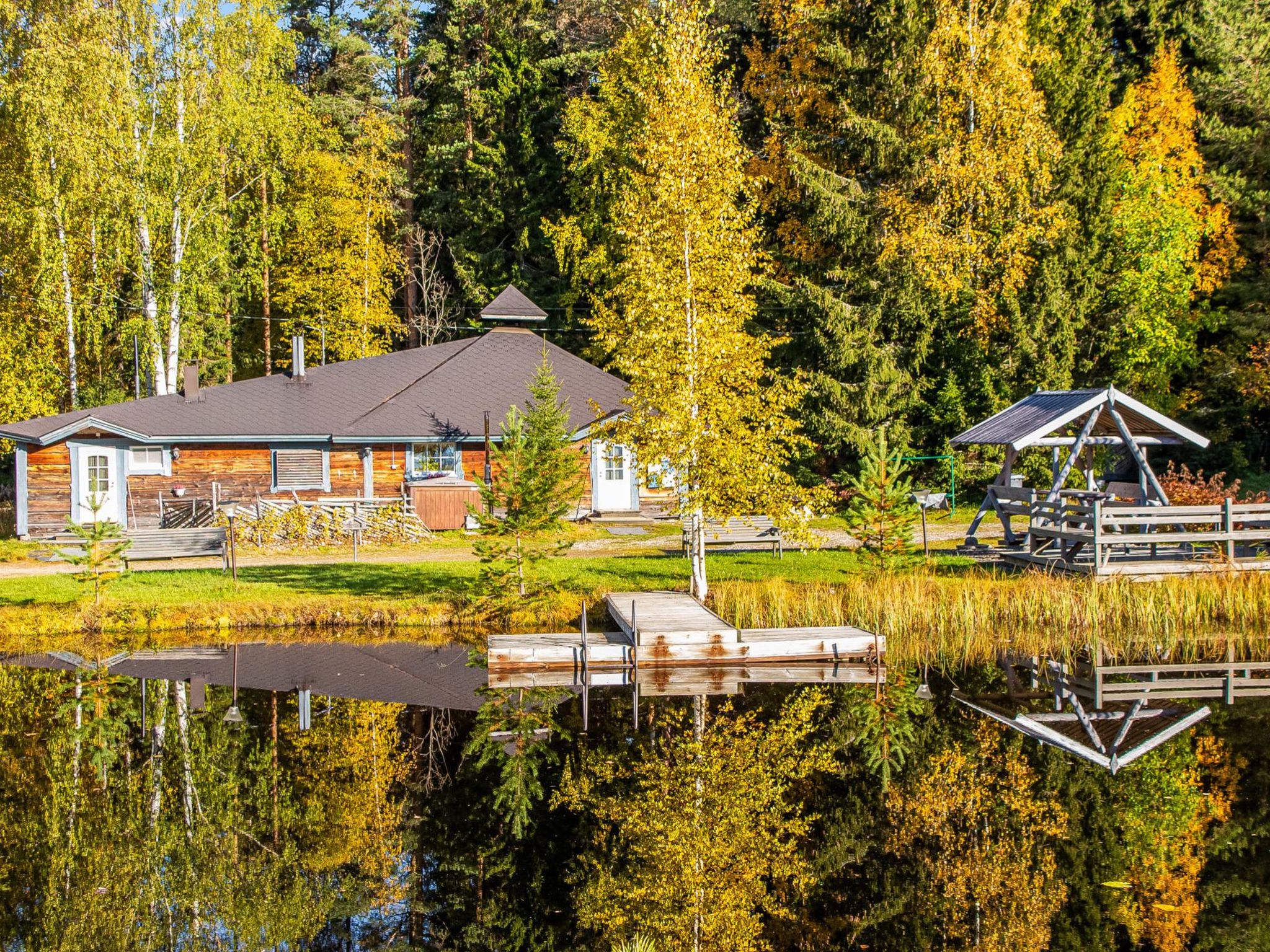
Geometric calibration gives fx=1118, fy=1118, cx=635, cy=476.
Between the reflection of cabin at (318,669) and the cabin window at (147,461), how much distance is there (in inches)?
495

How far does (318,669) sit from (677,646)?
5.30 metres

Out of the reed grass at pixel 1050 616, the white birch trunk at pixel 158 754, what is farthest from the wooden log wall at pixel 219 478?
the white birch trunk at pixel 158 754

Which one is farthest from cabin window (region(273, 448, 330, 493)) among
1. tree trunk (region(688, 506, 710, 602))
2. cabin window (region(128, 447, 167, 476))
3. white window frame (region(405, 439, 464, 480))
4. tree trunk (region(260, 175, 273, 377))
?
tree trunk (region(688, 506, 710, 602))

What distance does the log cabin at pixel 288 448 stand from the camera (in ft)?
92.0

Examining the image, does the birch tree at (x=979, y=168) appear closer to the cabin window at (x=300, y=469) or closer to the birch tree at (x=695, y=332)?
the birch tree at (x=695, y=332)

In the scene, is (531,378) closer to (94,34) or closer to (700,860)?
(94,34)

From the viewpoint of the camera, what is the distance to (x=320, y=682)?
15438 millimetres

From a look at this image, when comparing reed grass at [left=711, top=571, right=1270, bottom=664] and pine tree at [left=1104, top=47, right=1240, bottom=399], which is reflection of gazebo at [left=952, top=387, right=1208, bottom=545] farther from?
pine tree at [left=1104, top=47, right=1240, bottom=399]

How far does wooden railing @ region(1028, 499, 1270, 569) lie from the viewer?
17.4 meters

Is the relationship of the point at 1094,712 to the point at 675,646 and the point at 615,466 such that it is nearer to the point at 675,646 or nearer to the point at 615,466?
the point at 675,646

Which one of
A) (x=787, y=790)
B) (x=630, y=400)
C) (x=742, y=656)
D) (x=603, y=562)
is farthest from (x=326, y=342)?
(x=787, y=790)

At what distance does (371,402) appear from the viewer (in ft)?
102

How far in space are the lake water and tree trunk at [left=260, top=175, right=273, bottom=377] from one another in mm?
26501

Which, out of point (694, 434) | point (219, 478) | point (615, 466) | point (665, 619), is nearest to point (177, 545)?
point (219, 478)
